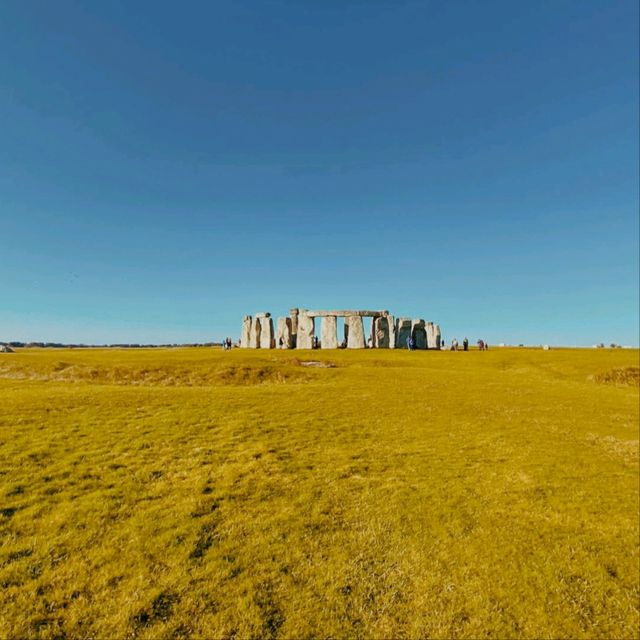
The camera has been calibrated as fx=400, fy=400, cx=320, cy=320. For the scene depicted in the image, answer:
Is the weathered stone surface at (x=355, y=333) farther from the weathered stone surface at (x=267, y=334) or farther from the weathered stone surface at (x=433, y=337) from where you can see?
the weathered stone surface at (x=433, y=337)

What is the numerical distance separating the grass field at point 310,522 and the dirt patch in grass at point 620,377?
1484cm

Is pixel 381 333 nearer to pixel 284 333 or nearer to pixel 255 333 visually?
pixel 284 333

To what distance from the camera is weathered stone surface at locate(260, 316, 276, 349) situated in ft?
184

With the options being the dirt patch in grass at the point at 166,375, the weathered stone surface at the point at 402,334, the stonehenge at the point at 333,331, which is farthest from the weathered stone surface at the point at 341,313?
the dirt patch in grass at the point at 166,375

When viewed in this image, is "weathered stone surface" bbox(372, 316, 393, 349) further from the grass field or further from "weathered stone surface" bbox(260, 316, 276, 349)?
the grass field

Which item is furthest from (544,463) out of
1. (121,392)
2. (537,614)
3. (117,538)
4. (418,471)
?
(121,392)

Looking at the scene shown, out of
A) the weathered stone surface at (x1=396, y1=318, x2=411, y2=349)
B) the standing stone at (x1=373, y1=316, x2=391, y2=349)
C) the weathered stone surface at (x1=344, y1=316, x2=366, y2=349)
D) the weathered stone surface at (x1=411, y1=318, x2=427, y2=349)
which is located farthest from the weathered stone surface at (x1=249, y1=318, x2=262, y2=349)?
the weathered stone surface at (x1=411, y1=318, x2=427, y2=349)

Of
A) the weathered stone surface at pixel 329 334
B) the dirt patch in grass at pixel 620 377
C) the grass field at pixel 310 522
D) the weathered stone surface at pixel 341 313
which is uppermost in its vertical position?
the weathered stone surface at pixel 341 313

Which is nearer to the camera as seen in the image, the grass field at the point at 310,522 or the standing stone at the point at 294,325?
the grass field at the point at 310,522

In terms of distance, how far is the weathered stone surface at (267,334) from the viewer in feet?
184

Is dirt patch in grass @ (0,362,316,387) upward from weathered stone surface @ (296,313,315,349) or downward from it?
downward

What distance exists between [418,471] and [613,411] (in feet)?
52.6

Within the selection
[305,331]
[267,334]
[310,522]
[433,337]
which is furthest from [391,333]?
[310,522]

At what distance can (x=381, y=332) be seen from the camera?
54344 millimetres
